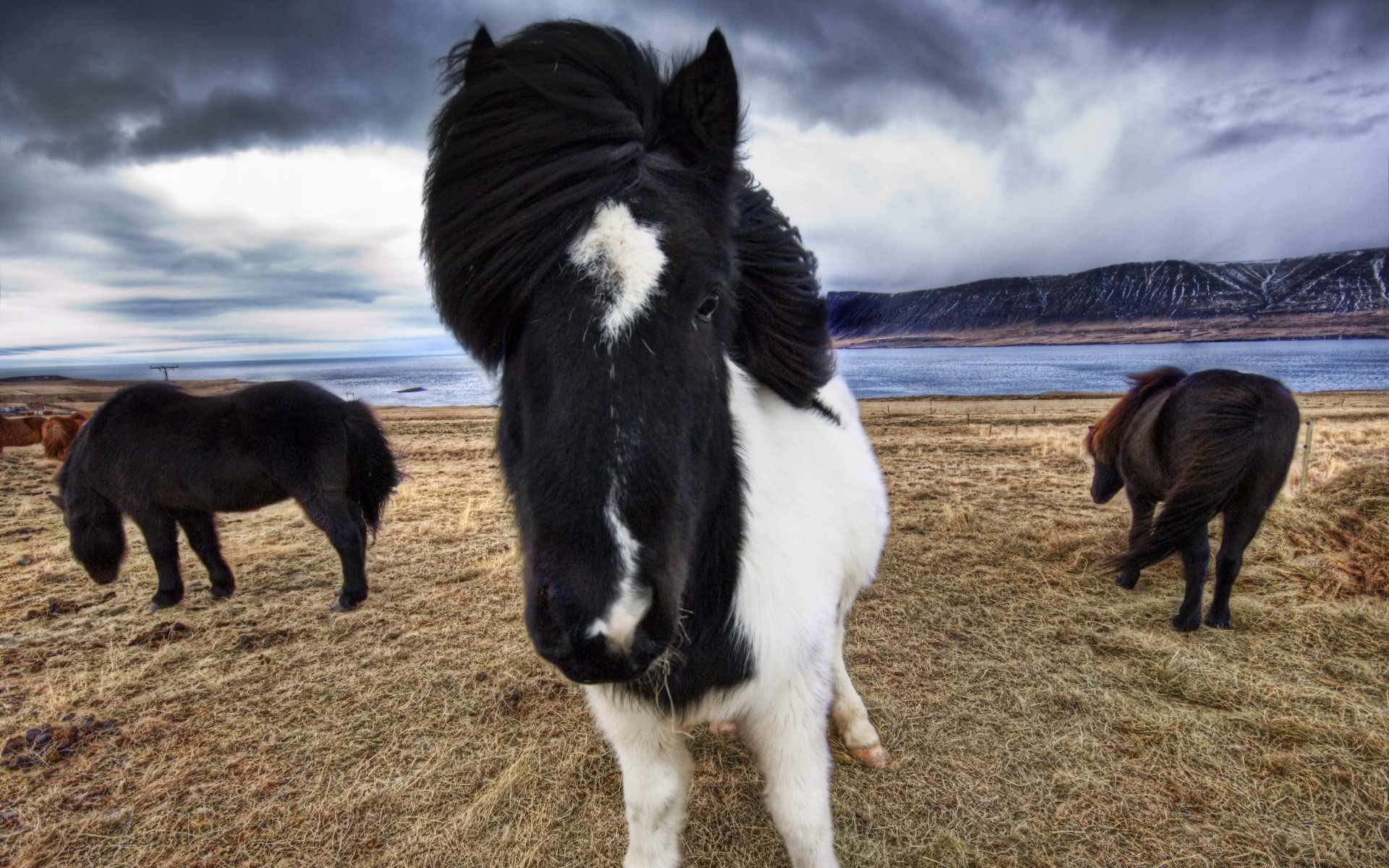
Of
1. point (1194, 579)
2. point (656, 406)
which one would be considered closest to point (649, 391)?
point (656, 406)

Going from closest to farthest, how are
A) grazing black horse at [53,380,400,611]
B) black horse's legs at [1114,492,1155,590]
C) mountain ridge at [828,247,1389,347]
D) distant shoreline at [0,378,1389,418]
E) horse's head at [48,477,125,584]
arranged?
black horse's legs at [1114,492,1155,590] < grazing black horse at [53,380,400,611] < horse's head at [48,477,125,584] < distant shoreline at [0,378,1389,418] < mountain ridge at [828,247,1389,347]

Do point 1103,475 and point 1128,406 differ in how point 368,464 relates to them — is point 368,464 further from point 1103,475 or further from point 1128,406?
point 1103,475

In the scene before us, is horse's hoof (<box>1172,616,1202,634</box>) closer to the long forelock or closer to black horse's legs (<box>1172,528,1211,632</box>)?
black horse's legs (<box>1172,528,1211,632</box>)

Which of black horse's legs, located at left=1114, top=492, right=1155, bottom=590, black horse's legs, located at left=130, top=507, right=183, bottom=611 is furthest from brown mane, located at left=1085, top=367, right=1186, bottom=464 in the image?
black horse's legs, located at left=130, top=507, right=183, bottom=611

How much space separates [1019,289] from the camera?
162000mm

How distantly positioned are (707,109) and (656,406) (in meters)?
0.88

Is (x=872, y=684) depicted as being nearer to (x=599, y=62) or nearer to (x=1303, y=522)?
(x=599, y=62)

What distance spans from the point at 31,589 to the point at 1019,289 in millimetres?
191641

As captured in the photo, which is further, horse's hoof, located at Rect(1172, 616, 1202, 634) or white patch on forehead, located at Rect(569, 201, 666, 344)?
horse's hoof, located at Rect(1172, 616, 1202, 634)

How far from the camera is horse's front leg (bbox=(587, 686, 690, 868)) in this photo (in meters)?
1.80

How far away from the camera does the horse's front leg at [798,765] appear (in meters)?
1.82

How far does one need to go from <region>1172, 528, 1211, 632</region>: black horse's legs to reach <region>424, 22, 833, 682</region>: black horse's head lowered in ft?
13.0

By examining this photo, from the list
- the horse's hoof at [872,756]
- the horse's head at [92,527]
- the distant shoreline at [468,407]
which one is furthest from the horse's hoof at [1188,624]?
the distant shoreline at [468,407]

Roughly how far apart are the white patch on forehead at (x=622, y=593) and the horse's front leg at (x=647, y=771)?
0.75 meters
